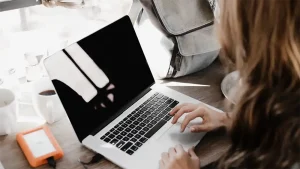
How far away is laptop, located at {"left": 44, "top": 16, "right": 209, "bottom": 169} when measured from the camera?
1.02m

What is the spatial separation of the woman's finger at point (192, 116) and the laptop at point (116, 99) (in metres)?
0.02

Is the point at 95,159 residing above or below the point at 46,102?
below

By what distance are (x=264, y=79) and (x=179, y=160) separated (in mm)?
301

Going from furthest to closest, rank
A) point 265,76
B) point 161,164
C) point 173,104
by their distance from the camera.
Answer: point 173,104 → point 161,164 → point 265,76

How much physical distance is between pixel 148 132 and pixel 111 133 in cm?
9

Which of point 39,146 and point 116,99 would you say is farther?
point 116,99

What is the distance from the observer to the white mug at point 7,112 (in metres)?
1.06

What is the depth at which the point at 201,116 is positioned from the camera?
1.12m

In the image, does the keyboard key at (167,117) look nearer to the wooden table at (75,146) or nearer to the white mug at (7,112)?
the wooden table at (75,146)

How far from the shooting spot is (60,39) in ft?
4.66

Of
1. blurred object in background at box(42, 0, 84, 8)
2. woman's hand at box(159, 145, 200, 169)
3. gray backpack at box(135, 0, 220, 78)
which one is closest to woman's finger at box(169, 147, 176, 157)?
woman's hand at box(159, 145, 200, 169)

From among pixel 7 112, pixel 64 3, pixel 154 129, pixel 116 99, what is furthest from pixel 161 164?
pixel 64 3

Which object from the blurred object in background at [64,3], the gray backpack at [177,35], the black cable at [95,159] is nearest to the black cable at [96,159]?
the black cable at [95,159]

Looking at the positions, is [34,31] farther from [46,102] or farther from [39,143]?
[39,143]
